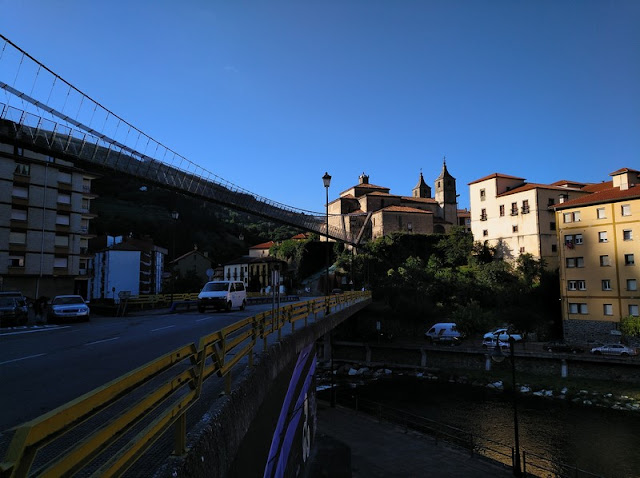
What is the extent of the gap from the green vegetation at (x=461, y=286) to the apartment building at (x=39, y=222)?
1346 inches

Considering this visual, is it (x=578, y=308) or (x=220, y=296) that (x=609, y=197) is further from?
(x=220, y=296)

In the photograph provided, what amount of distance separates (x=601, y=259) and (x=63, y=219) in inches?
2216

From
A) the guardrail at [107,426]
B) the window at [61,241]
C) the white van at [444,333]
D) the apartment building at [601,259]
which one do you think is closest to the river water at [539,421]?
the white van at [444,333]

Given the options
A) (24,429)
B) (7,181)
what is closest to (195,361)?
(24,429)

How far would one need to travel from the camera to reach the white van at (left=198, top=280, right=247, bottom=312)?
82.1 ft

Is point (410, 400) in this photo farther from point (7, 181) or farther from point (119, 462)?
point (7, 181)

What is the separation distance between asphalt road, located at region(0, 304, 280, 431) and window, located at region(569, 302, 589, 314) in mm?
43218

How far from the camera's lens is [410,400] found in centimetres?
3584

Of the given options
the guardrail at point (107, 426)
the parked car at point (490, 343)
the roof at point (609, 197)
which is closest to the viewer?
the guardrail at point (107, 426)

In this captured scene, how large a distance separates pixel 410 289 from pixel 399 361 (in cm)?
1279

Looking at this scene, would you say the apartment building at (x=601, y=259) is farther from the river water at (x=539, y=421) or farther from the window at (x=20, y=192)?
the window at (x=20, y=192)

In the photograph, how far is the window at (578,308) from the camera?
43.8 metres

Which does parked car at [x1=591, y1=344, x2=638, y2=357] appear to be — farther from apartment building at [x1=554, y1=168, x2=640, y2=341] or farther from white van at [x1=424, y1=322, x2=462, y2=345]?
white van at [x1=424, y1=322, x2=462, y2=345]

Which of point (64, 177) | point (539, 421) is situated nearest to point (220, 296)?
point (539, 421)
